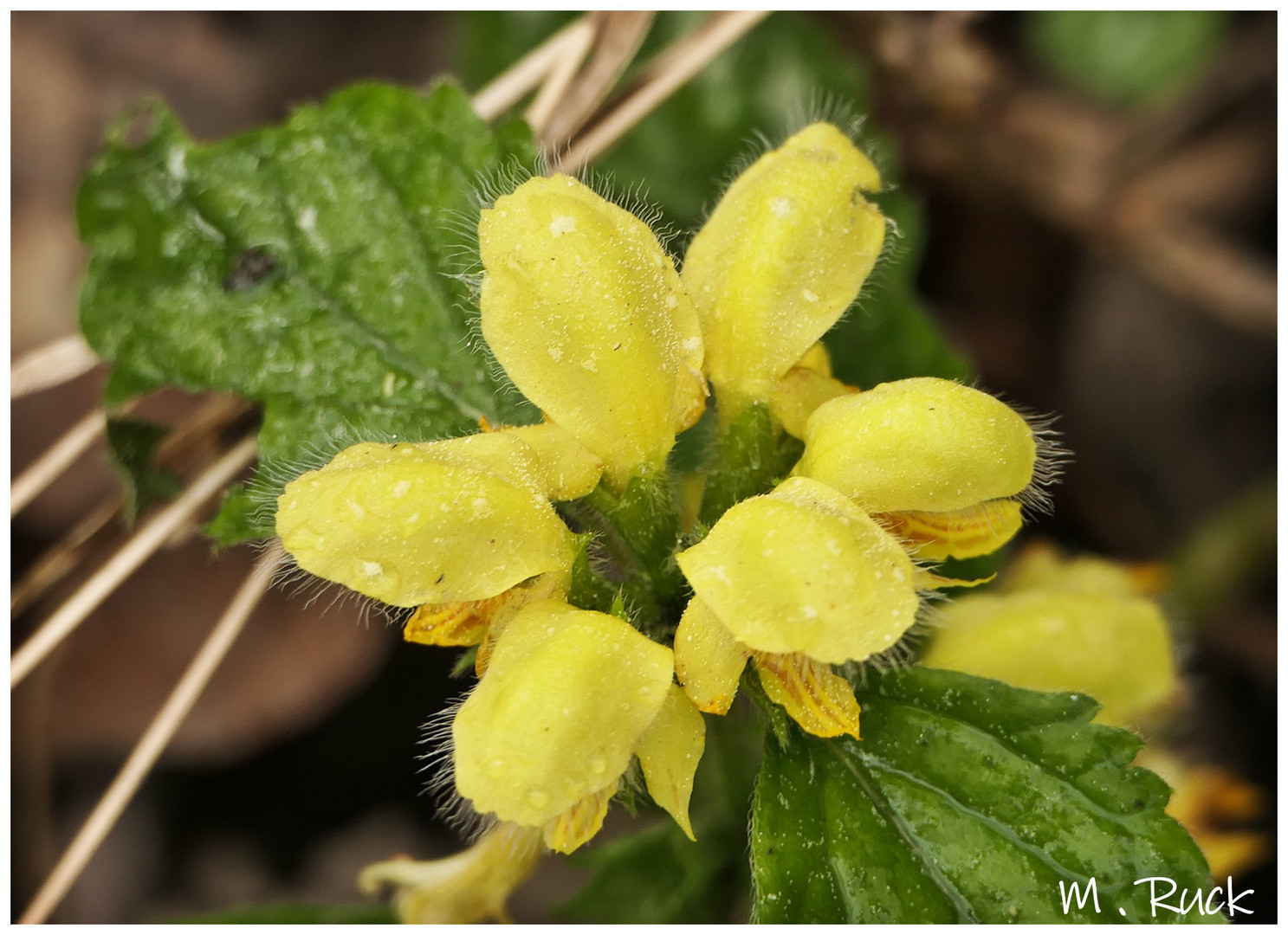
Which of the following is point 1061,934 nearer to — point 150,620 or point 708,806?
point 708,806

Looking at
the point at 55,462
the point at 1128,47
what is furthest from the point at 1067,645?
the point at 1128,47

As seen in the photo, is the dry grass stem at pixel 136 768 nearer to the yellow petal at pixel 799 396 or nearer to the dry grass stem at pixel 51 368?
the dry grass stem at pixel 51 368

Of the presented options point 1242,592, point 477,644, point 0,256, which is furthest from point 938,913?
point 1242,592

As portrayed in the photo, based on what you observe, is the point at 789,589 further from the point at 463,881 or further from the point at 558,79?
the point at 558,79

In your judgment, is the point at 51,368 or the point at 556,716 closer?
the point at 556,716

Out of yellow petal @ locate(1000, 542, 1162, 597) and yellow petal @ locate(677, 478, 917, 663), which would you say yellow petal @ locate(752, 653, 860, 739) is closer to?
yellow petal @ locate(677, 478, 917, 663)

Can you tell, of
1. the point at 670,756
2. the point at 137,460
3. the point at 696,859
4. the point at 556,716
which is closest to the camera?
the point at 556,716

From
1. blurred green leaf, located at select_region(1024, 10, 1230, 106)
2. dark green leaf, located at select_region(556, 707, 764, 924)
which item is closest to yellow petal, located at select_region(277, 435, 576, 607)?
dark green leaf, located at select_region(556, 707, 764, 924)

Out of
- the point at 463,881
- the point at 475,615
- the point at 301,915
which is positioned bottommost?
the point at 301,915
